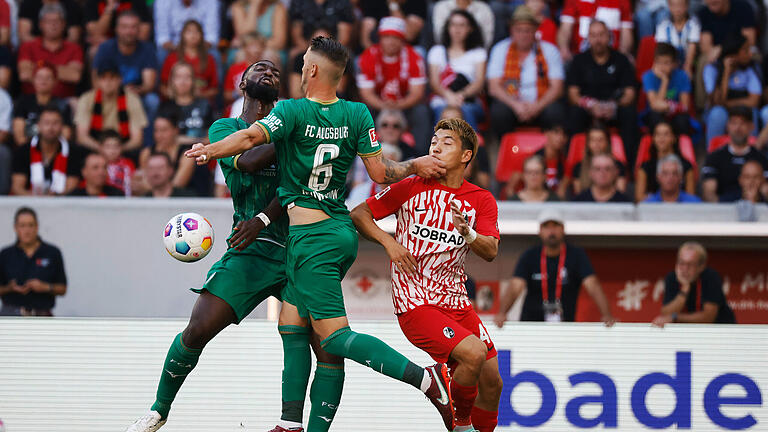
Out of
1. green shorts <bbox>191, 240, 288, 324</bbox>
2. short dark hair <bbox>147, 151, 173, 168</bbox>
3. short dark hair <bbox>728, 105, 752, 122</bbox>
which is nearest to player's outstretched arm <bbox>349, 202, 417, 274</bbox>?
green shorts <bbox>191, 240, 288, 324</bbox>

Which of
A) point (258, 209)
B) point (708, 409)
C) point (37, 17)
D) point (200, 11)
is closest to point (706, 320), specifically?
point (708, 409)

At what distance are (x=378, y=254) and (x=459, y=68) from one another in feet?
9.21

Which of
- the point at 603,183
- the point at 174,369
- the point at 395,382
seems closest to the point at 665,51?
the point at 603,183

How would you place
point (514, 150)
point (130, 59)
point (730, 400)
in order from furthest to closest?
point (130, 59) < point (514, 150) < point (730, 400)

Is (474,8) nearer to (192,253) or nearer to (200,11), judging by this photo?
(200,11)

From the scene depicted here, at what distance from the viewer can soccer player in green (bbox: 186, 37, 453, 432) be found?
548 centimetres

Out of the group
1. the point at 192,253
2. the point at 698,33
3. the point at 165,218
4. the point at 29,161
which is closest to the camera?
the point at 192,253

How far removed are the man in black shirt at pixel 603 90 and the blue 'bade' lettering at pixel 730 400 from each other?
447 centimetres

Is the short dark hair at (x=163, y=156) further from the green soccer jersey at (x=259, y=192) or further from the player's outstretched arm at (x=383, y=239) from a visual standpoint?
the player's outstretched arm at (x=383, y=239)

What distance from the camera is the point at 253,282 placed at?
19.4 ft

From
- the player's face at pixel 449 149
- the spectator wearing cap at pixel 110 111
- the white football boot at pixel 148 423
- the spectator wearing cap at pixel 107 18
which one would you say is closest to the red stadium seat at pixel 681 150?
the player's face at pixel 449 149

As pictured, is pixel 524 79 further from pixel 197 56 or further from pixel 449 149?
pixel 449 149

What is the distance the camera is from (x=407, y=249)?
19.5 feet

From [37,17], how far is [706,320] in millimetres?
9122
